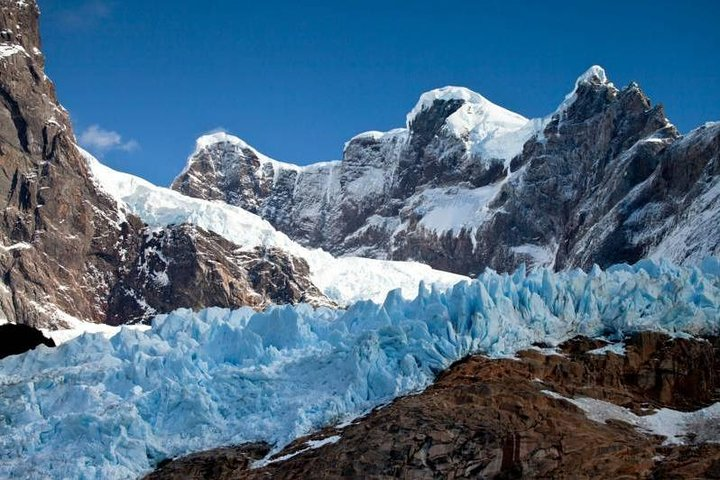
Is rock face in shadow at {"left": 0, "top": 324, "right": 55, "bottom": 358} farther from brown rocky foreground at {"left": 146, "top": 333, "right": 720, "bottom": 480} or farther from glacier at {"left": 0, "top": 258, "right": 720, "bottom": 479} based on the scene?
brown rocky foreground at {"left": 146, "top": 333, "right": 720, "bottom": 480}

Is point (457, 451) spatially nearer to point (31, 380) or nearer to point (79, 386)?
point (79, 386)

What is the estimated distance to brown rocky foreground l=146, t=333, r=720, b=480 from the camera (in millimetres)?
44250

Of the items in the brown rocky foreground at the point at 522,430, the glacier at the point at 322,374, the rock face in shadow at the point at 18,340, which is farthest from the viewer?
the rock face in shadow at the point at 18,340

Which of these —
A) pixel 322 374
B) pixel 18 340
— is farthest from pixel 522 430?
pixel 18 340

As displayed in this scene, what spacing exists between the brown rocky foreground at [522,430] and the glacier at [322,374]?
1.38 m

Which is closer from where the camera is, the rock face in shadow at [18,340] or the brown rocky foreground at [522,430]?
the brown rocky foreground at [522,430]

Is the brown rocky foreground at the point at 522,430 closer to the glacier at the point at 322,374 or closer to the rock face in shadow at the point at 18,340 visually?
Answer: the glacier at the point at 322,374

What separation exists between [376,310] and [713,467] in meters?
23.8

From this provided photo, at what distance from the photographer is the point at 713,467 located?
1703 inches

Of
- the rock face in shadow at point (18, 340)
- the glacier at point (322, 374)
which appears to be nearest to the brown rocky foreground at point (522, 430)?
the glacier at point (322, 374)

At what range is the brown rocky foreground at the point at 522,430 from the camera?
4425 centimetres

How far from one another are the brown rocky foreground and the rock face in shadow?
4459 cm

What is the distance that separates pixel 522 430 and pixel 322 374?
12.3 meters

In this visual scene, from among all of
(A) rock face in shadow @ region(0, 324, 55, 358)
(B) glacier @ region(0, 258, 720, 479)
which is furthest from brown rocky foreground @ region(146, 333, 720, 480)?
(A) rock face in shadow @ region(0, 324, 55, 358)
